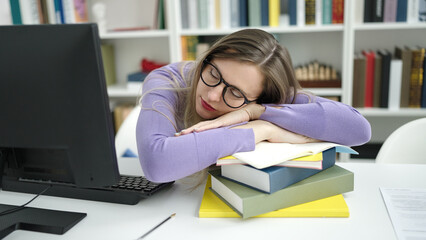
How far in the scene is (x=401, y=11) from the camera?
2160 mm

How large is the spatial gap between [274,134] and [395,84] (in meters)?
1.52

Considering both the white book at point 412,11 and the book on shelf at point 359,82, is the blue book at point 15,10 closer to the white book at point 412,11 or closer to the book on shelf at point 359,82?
the book on shelf at point 359,82

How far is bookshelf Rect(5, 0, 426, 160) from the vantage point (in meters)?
2.24

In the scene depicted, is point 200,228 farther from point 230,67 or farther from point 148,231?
point 230,67

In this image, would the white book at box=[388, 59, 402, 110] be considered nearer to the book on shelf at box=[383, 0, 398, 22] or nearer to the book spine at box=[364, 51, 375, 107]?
the book spine at box=[364, 51, 375, 107]

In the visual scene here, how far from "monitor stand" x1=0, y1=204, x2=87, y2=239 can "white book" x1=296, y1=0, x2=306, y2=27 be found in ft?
5.85

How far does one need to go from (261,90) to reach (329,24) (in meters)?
1.37

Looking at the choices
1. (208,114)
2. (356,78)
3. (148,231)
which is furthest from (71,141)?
(356,78)

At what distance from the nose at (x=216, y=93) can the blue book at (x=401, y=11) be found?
1.58 metres

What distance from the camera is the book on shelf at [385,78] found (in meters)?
2.21

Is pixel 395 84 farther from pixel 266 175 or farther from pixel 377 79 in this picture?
pixel 266 175

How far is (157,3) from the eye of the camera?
2.44 metres

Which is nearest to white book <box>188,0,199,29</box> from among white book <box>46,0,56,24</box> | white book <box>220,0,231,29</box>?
white book <box>220,0,231,29</box>

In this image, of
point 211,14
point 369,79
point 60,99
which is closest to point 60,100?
point 60,99
